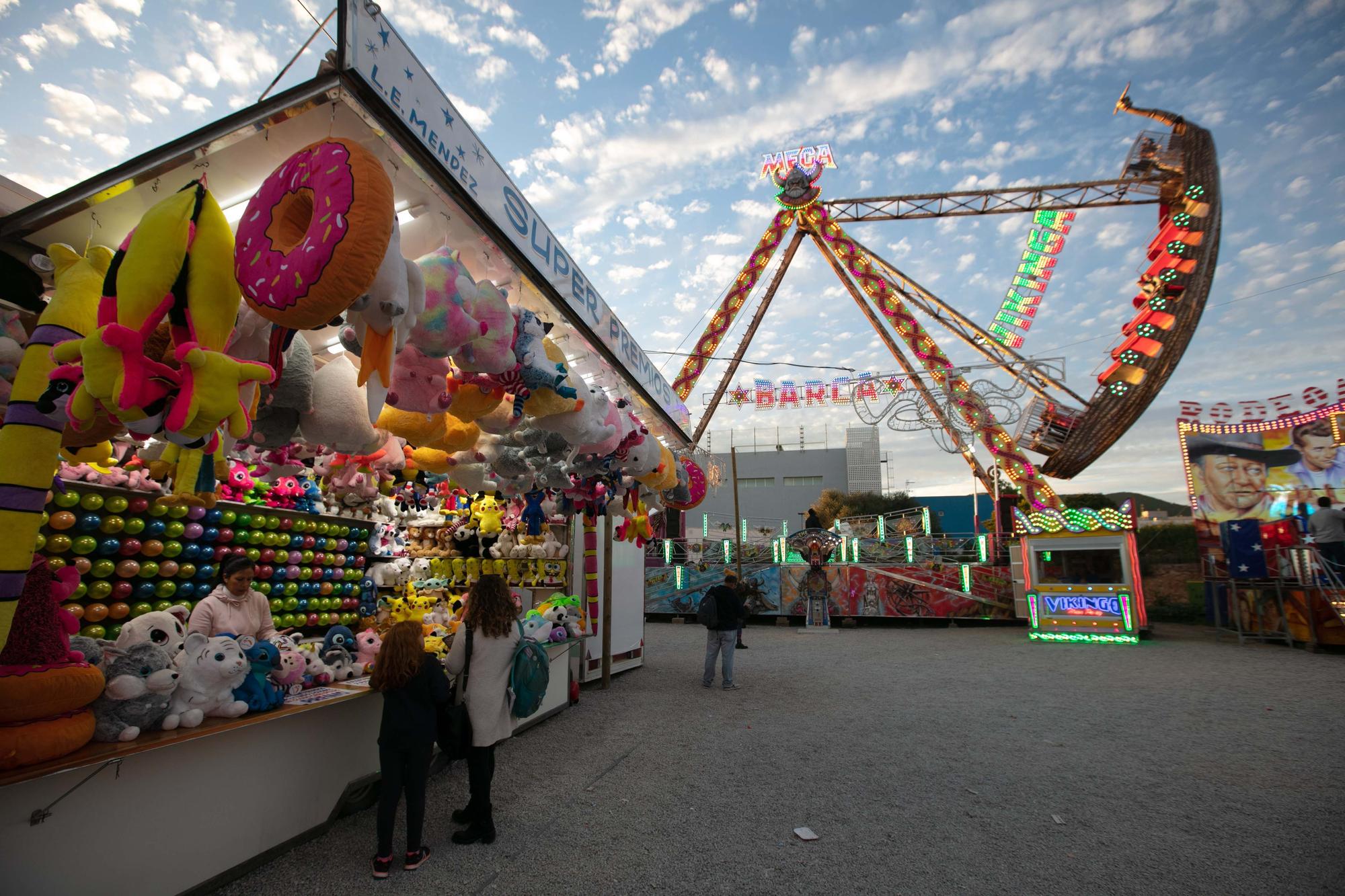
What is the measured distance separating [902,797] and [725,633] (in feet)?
11.3

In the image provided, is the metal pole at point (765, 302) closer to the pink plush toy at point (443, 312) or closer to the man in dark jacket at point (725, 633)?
the man in dark jacket at point (725, 633)

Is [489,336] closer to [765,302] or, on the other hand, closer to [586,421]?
[586,421]

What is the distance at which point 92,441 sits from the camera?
2.34m

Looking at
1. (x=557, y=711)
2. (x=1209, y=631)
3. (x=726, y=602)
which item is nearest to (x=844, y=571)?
(x=1209, y=631)

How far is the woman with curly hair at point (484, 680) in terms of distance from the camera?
3240 mm

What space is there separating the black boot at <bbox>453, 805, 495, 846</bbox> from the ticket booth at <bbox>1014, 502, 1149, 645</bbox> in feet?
37.8

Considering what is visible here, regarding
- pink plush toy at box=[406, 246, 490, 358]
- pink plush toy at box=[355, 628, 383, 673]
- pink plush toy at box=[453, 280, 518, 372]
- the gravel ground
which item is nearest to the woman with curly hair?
the gravel ground

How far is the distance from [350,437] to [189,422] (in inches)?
55.6

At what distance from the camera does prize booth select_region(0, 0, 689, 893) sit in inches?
82.3

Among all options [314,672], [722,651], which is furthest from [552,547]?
[314,672]

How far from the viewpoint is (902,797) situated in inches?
151

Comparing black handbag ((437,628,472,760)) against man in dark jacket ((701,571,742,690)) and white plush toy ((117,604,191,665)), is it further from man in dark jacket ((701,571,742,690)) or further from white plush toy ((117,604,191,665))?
man in dark jacket ((701,571,742,690))

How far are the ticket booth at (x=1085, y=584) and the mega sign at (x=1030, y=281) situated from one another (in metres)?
3.94

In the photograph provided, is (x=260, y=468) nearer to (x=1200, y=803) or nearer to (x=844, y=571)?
(x=1200, y=803)
